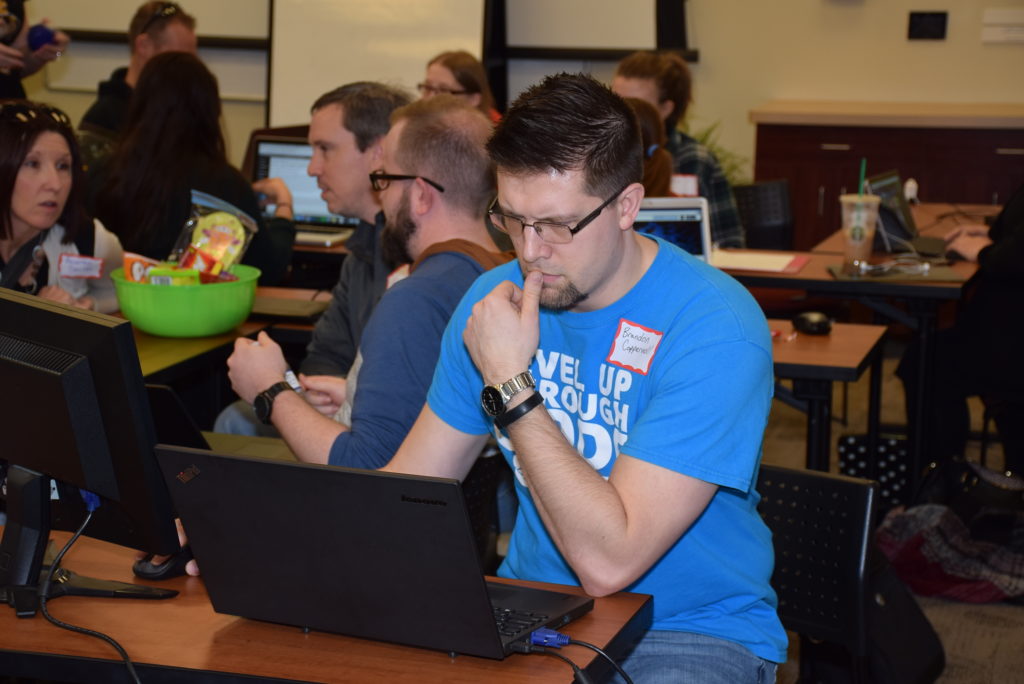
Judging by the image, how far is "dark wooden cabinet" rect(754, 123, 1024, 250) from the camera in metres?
6.19

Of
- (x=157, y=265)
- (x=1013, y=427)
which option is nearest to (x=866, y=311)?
(x=1013, y=427)

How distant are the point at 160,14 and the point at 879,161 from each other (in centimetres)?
374

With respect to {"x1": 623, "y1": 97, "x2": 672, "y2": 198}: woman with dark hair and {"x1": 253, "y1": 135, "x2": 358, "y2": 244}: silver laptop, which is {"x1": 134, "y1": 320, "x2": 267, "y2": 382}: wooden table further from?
{"x1": 253, "y1": 135, "x2": 358, "y2": 244}: silver laptop

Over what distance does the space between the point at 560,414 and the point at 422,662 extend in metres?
0.47

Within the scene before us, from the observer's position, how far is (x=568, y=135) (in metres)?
1.53

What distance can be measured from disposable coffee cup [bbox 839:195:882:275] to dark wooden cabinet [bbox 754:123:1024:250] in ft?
8.71

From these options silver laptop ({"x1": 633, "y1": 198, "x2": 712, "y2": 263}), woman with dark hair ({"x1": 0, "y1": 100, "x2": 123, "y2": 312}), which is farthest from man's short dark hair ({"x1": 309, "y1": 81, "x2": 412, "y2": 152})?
silver laptop ({"x1": 633, "y1": 198, "x2": 712, "y2": 263})

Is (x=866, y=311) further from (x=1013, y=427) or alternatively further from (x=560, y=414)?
(x=560, y=414)

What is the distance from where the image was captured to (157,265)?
291cm

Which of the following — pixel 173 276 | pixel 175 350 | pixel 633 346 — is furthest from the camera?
pixel 173 276

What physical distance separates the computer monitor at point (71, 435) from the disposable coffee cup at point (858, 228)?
2.79m

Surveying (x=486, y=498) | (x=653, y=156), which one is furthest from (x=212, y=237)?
(x=653, y=156)

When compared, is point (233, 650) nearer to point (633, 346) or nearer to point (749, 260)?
point (633, 346)

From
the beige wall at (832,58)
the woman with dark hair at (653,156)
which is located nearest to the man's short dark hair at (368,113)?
the woman with dark hair at (653,156)
